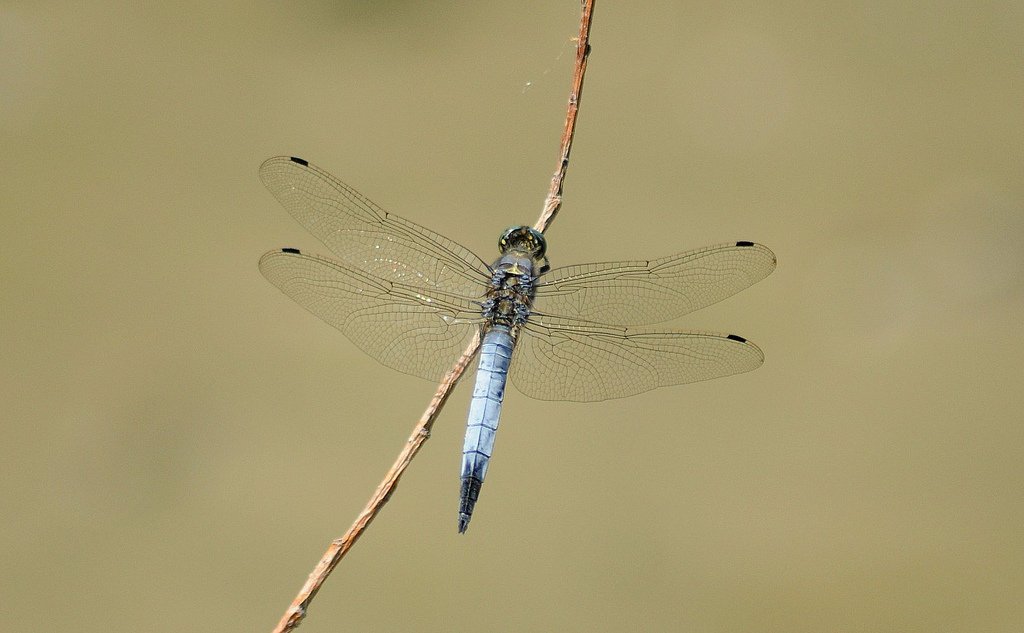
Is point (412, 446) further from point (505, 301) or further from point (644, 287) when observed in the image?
point (644, 287)

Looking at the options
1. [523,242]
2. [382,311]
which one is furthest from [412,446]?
[523,242]

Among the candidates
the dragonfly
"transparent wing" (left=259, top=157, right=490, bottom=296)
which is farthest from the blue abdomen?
"transparent wing" (left=259, top=157, right=490, bottom=296)

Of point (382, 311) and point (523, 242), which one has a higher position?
point (523, 242)

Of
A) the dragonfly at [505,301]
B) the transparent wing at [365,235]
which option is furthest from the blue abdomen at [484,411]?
the transparent wing at [365,235]

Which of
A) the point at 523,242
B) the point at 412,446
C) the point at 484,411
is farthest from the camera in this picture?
the point at 523,242

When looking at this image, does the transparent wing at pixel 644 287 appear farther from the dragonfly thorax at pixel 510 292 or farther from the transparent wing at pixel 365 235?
the transparent wing at pixel 365 235

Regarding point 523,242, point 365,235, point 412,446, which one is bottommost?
point 412,446

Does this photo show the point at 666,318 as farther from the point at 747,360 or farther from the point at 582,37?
the point at 582,37
